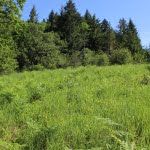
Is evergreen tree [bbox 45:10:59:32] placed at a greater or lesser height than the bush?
greater

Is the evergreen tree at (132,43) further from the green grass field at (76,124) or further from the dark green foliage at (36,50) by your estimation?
the green grass field at (76,124)

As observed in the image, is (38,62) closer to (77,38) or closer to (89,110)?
(77,38)

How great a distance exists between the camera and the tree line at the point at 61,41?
1280 inches

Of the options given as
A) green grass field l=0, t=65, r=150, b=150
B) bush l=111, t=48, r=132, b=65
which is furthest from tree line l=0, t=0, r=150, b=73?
green grass field l=0, t=65, r=150, b=150

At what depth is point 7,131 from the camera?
523 centimetres

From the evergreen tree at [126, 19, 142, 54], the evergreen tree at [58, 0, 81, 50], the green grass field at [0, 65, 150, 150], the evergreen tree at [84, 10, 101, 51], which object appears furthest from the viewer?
the evergreen tree at [84, 10, 101, 51]

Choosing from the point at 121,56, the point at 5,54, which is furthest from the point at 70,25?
the point at 5,54

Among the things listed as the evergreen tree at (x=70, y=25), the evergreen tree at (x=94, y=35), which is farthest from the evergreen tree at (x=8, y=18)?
the evergreen tree at (x=94, y=35)

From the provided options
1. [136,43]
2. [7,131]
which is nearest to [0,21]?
[7,131]

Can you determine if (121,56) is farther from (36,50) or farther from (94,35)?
(94,35)

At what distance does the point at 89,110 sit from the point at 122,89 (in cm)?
242

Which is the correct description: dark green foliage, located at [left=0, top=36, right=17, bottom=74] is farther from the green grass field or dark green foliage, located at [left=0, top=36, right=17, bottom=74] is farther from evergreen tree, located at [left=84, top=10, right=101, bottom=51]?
evergreen tree, located at [left=84, top=10, right=101, bottom=51]

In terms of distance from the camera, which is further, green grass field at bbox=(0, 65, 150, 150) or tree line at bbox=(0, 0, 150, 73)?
tree line at bbox=(0, 0, 150, 73)

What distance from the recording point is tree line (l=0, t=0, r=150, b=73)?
32.5 metres
